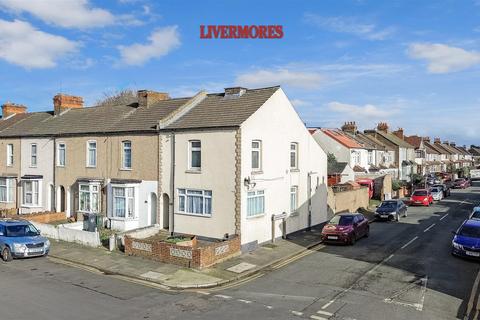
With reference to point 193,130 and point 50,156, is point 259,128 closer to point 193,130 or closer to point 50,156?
point 193,130

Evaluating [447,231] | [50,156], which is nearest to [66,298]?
[50,156]

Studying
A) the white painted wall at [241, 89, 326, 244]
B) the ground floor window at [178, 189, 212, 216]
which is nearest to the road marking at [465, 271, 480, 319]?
the white painted wall at [241, 89, 326, 244]

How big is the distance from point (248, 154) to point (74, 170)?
14413 millimetres

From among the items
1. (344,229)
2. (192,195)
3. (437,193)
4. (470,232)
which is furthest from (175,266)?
(437,193)

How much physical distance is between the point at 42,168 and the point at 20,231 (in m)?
12.6

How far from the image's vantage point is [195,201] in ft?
74.4

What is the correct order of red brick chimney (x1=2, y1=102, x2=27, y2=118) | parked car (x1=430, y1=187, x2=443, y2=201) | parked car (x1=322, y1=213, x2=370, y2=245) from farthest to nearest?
parked car (x1=430, y1=187, x2=443, y2=201) < red brick chimney (x1=2, y1=102, x2=27, y2=118) < parked car (x1=322, y1=213, x2=370, y2=245)

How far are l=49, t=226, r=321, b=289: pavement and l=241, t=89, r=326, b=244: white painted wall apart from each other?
4.84 feet

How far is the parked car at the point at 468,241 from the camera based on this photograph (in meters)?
19.2

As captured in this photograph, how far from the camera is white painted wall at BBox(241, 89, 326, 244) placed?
21.7 metres

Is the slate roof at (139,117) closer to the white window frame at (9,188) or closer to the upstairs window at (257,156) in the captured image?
the upstairs window at (257,156)

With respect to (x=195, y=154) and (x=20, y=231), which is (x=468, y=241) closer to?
(x=195, y=154)

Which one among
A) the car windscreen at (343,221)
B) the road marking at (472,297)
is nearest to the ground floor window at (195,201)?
the car windscreen at (343,221)

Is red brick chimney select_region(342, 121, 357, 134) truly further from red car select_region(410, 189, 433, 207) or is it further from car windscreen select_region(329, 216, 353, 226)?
car windscreen select_region(329, 216, 353, 226)
